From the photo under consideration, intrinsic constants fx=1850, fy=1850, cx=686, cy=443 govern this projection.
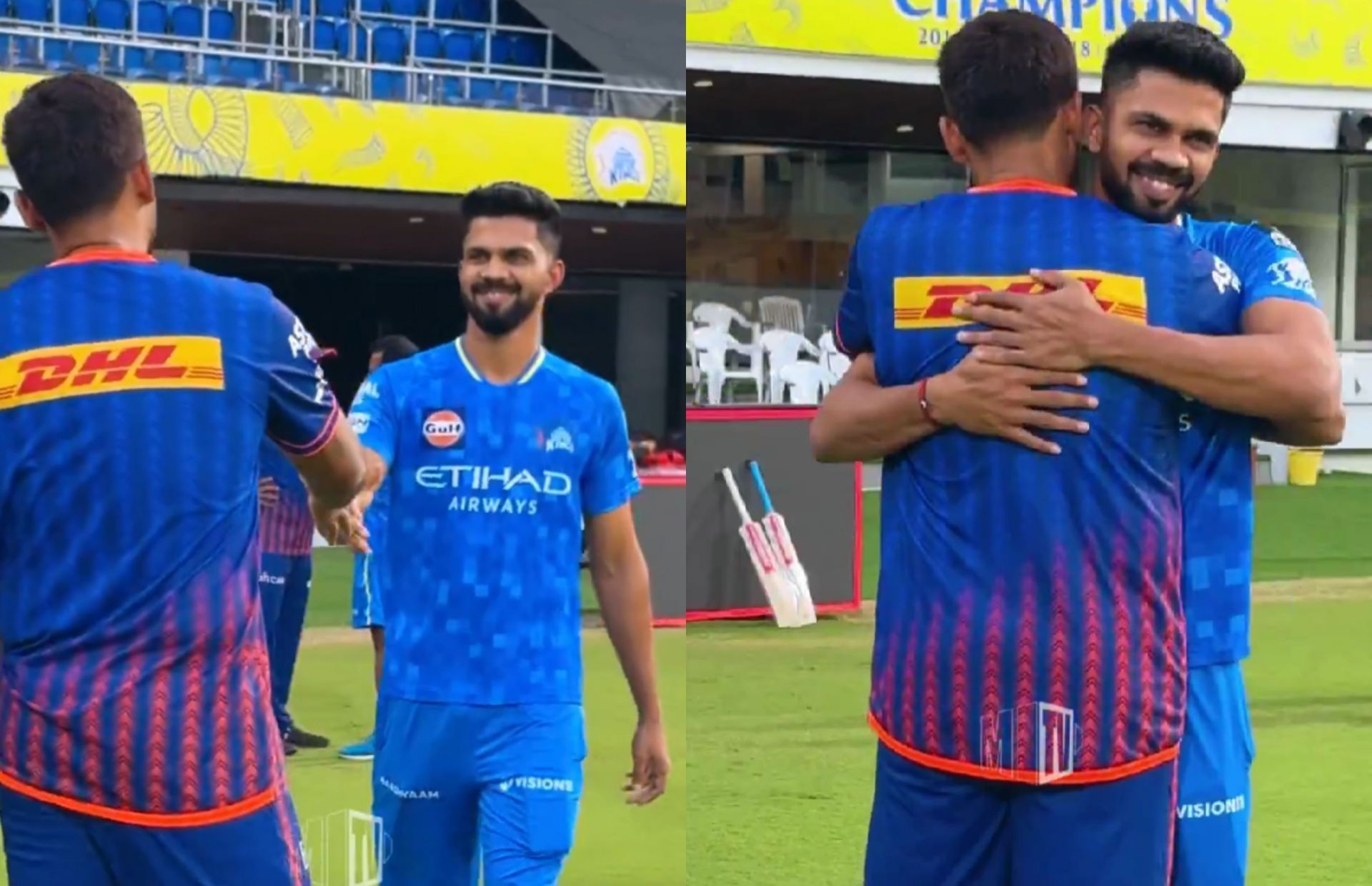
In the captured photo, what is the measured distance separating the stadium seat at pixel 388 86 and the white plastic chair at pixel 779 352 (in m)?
4.86

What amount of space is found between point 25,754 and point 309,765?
5708mm

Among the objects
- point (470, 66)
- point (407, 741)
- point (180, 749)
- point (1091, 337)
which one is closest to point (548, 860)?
point (407, 741)

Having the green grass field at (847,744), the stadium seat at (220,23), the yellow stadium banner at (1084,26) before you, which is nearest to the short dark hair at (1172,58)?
the green grass field at (847,744)

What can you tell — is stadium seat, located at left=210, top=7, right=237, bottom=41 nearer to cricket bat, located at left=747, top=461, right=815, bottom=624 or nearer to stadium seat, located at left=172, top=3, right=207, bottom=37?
stadium seat, located at left=172, top=3, right=207, bottom=37

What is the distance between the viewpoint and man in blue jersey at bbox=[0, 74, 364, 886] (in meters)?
2.48

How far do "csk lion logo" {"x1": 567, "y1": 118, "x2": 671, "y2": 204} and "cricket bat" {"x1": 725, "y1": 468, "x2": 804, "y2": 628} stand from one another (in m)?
9.07

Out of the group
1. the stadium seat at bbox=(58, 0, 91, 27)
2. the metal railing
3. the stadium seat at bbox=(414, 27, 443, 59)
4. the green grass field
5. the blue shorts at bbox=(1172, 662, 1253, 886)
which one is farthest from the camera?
the stadium seat at bbox=(414, 27, 443, 59)

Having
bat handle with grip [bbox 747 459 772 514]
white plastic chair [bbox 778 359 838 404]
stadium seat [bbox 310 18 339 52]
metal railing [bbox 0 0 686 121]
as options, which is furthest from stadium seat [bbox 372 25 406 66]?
bat handle with grip [bbox 747 459 772 514]

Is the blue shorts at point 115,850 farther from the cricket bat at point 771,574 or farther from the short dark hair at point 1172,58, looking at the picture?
the cricket bat at point 771,574

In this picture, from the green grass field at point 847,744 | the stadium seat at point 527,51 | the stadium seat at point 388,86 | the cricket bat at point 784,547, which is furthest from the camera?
the stadium seat at point 527,51

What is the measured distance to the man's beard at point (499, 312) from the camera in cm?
418

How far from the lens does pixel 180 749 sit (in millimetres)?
2502

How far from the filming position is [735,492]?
1102 cm

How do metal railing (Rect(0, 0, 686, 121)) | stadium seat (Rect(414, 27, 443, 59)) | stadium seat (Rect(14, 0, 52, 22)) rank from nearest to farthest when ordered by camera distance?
1. metal railing (Rect(0, 0, 686, 121))
2. stadium seat (Rect(14, 0, 52, 22))
3. stadium seat (Rect(414, 27, 443, 59))
